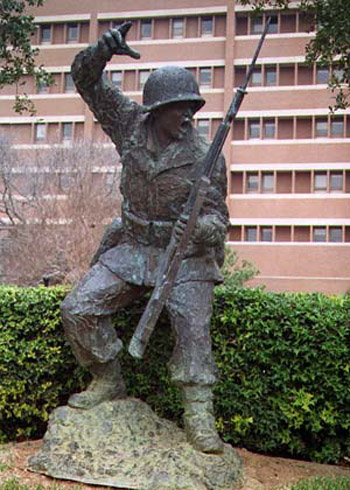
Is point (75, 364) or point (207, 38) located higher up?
point (207, 38)

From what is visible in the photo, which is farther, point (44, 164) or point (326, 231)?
point (326, 231)

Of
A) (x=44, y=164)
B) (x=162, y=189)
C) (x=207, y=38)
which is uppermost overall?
(x=207, y=38)

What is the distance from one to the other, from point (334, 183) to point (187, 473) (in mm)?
26431

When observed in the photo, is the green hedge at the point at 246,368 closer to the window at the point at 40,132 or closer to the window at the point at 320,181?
the window at the point at 320,181

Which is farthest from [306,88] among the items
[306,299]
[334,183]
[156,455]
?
[156,455]

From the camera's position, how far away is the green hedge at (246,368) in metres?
5.04

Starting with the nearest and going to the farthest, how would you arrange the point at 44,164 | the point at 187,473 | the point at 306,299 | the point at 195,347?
the point at 187,473 → the point at 195,347 → the point at 306,299 → the point at 44,164

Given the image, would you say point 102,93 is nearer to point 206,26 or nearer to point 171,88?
point 171,88

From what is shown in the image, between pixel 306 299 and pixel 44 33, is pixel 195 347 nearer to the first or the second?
pixel 306 299

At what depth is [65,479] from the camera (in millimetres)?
4039

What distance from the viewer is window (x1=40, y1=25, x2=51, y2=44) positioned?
32031 mm

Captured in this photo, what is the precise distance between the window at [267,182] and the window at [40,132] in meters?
10.8

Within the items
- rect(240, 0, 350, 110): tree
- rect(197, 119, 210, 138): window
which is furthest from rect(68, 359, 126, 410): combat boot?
rect(197, 119, 210, 138): window

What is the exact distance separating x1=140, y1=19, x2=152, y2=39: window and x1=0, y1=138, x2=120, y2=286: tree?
33.3 ft
